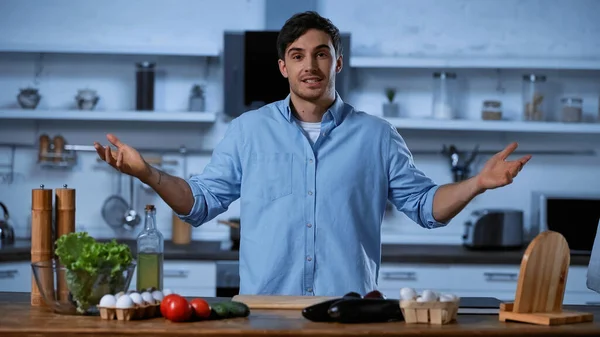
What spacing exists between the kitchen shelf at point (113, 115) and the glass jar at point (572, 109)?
75.5 inches

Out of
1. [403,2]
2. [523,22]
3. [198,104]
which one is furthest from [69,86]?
[523,22]

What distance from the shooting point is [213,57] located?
5.16 meters

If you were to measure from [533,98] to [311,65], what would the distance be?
8.35ft

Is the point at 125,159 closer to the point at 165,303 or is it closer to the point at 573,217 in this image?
the point at 165,303

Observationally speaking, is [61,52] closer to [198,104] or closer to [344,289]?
[198,104]

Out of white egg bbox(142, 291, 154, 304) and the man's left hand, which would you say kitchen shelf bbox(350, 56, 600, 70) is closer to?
the man's left hand

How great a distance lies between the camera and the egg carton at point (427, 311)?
2227 mm

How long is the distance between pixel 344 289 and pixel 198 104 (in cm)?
243

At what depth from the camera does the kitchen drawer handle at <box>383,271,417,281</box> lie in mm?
4578

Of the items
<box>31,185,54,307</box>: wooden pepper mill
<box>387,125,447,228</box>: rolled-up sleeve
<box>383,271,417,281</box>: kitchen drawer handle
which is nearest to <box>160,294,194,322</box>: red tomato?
<box>31,185,54,307</box>: wooden pepper mill

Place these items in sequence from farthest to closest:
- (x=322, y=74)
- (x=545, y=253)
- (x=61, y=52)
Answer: (x=61, y=52)
(x=322, y=74)
(x=545, y=253)

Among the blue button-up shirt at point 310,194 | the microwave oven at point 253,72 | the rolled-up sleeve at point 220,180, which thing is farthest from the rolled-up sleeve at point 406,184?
the microwave oven at point 253,72

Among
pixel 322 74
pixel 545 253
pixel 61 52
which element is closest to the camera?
pixel 545 253

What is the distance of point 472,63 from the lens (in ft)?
16.2
